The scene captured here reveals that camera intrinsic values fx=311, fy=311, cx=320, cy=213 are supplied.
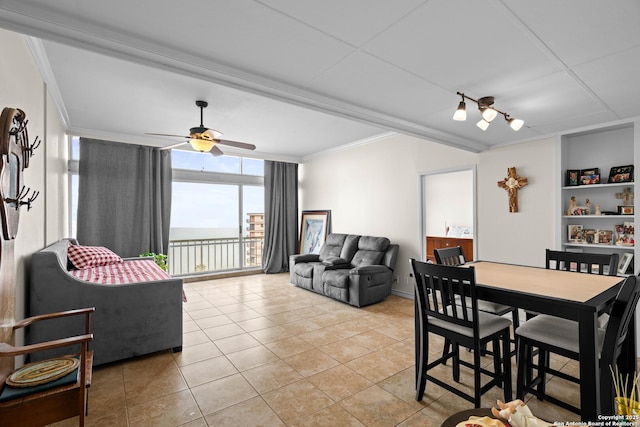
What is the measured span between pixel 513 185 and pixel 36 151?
16.7 ft

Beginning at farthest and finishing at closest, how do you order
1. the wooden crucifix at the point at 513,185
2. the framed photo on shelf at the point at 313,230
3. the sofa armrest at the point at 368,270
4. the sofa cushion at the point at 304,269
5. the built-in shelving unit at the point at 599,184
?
the framed photo on shelf at the point at 313,230, the sofa cushion at the point at 304,269, the sofa armrest at the point at 368,270, the wooden crucifix at the point at 513,185, the built-in shelving unit at the point at 599,184

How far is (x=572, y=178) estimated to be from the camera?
3.62 m

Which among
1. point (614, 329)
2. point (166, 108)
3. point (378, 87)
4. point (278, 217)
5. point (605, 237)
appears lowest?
point (614, 329)

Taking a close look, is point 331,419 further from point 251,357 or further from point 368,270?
point 368,270

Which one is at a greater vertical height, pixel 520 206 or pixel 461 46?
pixel 461 46

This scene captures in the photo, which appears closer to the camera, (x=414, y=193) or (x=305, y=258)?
(x=414, y=193)

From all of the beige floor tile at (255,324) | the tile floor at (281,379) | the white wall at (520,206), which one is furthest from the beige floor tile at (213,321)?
the white wall at (520,206)

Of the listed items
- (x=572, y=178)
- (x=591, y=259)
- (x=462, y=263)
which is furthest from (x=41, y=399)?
(x=572, y=178)

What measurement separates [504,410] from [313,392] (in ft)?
5.41

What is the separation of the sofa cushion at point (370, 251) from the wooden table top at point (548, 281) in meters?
2.41

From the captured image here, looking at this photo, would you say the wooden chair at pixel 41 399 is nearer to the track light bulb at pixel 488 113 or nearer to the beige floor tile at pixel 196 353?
the beige floor tile at pixel 196 353

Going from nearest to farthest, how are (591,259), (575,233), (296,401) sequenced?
(296,401) < (591,259) < (575,233)

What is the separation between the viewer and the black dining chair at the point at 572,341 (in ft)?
5.40

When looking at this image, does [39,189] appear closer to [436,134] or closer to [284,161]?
[436,134]
